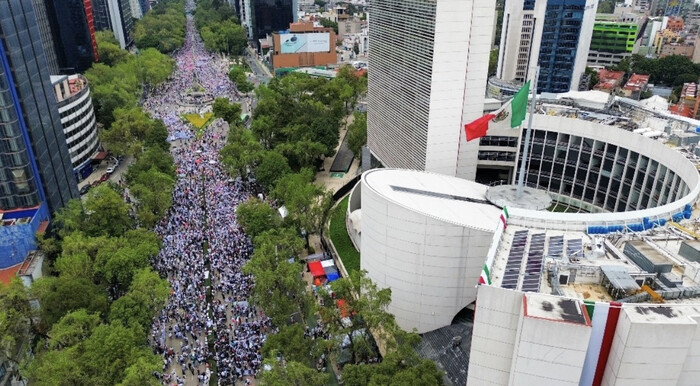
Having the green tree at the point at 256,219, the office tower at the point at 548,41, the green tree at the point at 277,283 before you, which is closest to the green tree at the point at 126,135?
the green tree at the point at 256,219

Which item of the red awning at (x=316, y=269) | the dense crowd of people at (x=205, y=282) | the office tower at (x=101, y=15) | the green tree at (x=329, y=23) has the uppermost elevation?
the office tower at (x=101, y=15)

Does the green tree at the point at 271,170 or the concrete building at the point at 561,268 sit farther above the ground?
the concrete building at the point at 561,268

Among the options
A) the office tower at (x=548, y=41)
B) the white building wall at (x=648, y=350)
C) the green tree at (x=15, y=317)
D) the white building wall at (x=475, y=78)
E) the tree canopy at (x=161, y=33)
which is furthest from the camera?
the tree canopy at (x=161, y=33)

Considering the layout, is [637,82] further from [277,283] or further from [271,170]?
[277,283]

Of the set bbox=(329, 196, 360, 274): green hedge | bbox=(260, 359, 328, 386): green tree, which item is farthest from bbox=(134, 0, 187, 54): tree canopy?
bbox=(260, 359, 328, 386): green tree

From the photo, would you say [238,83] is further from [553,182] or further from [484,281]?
[484,281]

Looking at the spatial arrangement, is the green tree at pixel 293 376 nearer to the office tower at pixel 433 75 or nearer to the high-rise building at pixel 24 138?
the office tower at pixel 433 75
